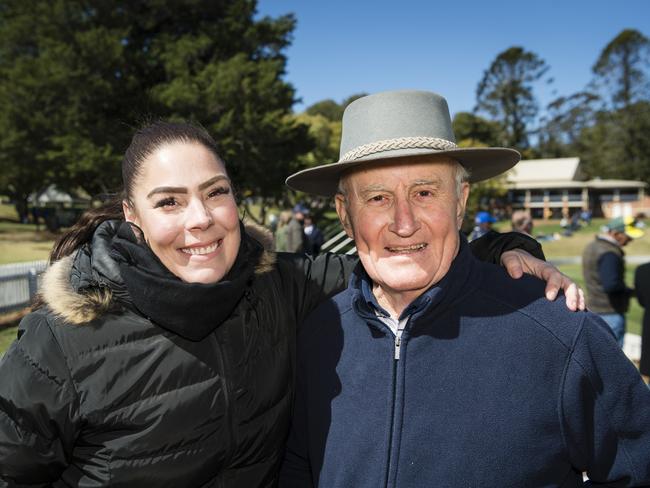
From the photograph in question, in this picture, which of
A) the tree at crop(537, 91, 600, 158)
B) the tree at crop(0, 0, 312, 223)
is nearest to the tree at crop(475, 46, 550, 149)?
the tree at crop(537, 91, 600, 158)

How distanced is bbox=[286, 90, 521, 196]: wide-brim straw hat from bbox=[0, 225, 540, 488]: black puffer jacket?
0.84 metres

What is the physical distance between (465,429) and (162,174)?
1388 millimetres

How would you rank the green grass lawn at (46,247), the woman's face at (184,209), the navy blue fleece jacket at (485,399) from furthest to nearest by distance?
the green grass lawn at (46,247)
the woman's face at (184,209)
the navy blue fleece jacket at (485,399)

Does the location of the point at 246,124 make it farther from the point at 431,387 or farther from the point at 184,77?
the point at 431,387

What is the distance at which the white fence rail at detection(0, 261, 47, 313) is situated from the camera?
10.6 m

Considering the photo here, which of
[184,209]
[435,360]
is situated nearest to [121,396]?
[184,209]

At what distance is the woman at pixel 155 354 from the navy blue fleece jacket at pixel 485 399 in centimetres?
35

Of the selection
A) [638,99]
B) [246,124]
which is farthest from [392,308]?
[638,99]

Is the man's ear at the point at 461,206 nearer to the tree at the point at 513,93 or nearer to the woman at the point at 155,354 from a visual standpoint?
the woman at the point at 155,354

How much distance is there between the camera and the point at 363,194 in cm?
209

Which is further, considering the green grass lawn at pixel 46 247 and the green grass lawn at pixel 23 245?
the green grass lawn at pixel 23 245

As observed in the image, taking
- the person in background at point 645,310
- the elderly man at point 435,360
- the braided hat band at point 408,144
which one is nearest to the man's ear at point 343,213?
the elderly man at point 435,360

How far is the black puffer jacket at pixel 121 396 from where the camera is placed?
172 cm

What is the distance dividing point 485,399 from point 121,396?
123 cm
